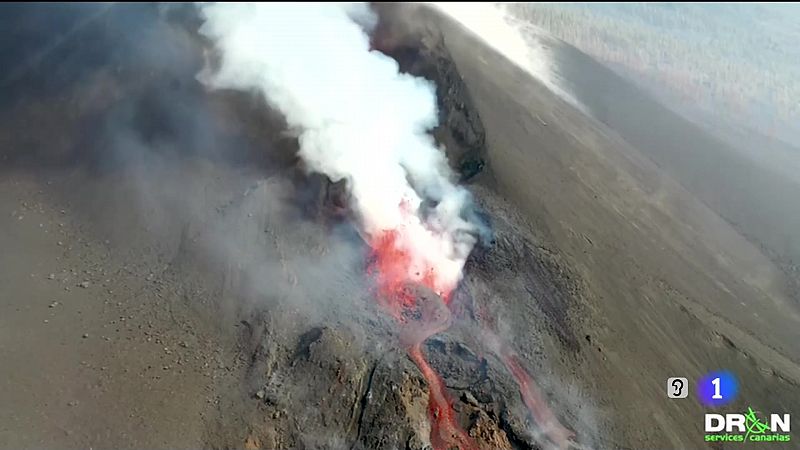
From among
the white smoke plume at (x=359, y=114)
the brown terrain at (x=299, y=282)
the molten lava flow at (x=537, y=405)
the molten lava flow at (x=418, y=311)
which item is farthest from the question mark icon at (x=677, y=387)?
the white smoke plume at (x=359, y=114)

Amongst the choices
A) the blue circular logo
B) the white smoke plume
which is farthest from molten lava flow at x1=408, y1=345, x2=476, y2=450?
the blue circular logo

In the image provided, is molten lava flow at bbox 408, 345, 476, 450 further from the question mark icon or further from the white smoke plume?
the question mark icon

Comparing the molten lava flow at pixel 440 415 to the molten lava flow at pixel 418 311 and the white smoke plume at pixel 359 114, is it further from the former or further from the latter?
the white smoke plume at pixel 359 114

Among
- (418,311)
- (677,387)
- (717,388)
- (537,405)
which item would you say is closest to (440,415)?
(537,405)

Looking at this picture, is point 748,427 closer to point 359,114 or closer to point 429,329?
point 429,329

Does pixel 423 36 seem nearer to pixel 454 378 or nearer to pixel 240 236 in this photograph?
pixel 240 236

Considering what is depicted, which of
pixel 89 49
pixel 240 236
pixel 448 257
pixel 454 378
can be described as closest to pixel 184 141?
pixel 240 236

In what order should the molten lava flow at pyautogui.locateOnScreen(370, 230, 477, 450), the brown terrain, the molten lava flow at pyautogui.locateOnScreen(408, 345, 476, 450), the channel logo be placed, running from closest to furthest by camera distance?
1. the molten lava flow at pyautogui.locateOnScreen(408, 345, 476, 450)
2. the molten lava flow at pyautogui.locateOnScreen(370, 230, 477, 450)
3. the brown terrain
4. the channel logo
